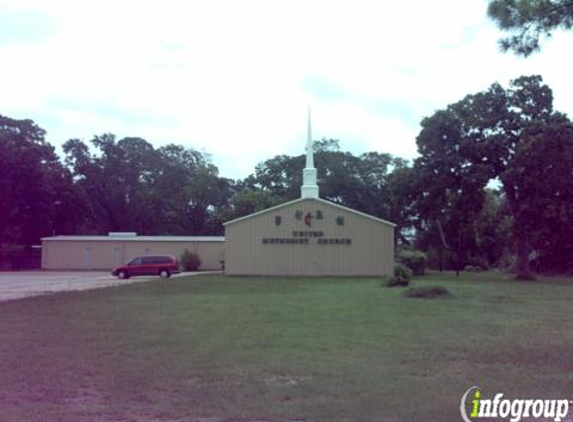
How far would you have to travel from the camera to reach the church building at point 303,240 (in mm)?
44844

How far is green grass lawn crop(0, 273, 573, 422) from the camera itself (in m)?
8.22

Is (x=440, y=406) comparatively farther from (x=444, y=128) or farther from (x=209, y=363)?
(x=444, y=128)

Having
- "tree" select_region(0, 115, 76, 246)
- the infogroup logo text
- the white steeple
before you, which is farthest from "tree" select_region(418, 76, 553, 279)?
"tree" select_region(0, 115, 76, 246)

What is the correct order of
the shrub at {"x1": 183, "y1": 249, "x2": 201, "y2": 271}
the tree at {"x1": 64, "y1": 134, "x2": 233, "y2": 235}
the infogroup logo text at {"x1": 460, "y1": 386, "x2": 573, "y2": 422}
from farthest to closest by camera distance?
the tree at {"x1": 64, "y1": 134, "x2": 233, "y2": 235}
the shrub at {"x1": 183, "y1": 249, "x2": 201, "y2": 271}
the infogroup logo text at {"x1": 460, "y1": 386, "x2": 573, "y2": 422}

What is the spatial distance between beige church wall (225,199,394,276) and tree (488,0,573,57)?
34.1 metres

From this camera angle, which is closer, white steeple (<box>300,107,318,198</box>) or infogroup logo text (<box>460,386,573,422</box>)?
infogroup logo text (<box>460,386,573,422</box>)

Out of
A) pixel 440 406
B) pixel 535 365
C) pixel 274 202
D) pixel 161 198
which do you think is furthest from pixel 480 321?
pixel 161 198

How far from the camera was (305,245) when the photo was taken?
45.1 m

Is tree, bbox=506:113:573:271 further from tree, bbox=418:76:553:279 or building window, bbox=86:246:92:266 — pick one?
building window, bbox=86:246:92:266

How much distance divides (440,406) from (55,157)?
6496cm

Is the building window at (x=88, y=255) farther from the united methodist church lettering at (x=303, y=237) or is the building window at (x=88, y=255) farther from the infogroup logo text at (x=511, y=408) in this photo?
the infogroup logo text at (x=511, y=408)

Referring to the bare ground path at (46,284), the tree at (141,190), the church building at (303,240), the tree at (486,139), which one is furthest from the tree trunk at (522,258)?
the tree at (141,190)

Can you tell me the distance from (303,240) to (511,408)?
122 feet

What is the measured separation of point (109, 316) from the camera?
60.1ft
